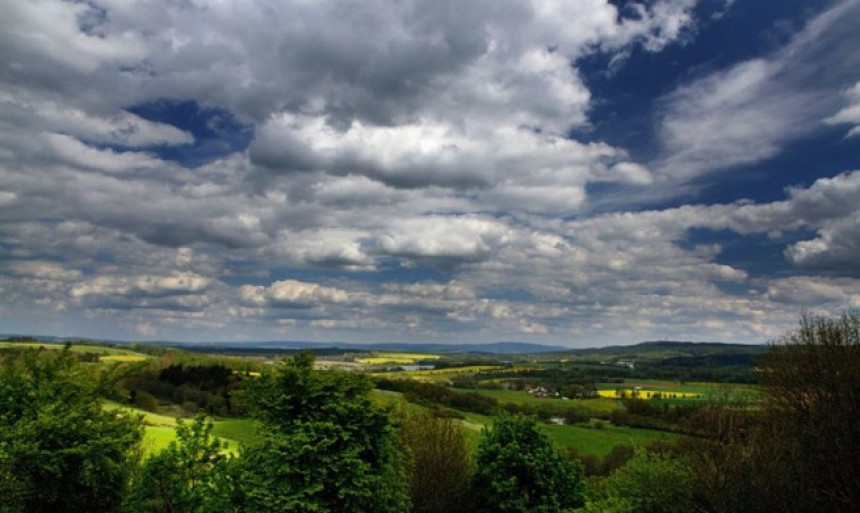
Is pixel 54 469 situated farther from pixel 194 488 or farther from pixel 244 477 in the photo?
pixel 244 477

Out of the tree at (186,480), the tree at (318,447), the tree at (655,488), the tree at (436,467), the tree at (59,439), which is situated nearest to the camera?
the tree at (318,447)

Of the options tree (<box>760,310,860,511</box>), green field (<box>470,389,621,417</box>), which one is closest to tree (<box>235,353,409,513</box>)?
tree (<box>760,310,860,511</box>)

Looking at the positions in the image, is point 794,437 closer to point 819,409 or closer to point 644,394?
point 819,409

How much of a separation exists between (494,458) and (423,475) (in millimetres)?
4074

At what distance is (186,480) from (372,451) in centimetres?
664

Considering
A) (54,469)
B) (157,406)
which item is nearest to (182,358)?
(157,406)

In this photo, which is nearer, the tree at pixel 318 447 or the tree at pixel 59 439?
the tree at pixel 318 447

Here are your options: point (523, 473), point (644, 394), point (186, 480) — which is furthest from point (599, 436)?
point (186, 480)

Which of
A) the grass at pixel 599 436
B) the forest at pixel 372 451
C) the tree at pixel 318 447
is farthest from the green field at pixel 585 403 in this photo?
the tree at pixel 318 447

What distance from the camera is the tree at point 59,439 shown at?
2042 cm

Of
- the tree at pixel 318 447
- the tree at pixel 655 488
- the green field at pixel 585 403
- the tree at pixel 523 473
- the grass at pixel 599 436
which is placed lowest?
the grass at pixel 599 436

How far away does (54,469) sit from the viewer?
2069cm

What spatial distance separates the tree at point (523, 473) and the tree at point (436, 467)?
4.20 feet

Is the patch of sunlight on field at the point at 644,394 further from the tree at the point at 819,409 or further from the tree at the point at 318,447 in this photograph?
the tree at the point at 318,447
